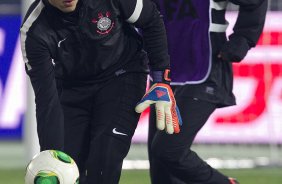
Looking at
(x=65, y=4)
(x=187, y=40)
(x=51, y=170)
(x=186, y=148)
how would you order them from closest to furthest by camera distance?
(x=51, y=170), (x=65, y=4), (x=186, y=148), (x=187, y=40)

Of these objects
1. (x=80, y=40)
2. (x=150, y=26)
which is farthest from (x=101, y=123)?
(x=150, y=26)

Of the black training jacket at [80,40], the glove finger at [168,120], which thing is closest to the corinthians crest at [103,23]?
the black training jacket at [80,40]

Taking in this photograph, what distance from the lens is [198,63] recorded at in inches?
273

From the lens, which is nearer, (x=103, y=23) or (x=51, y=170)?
(x=51, y=170)

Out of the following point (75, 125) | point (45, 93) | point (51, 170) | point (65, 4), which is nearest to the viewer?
point (51, 170)

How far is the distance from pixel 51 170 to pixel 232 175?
14.8ft

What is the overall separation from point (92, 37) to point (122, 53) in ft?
1.05

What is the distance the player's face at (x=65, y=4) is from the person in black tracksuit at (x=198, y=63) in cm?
112

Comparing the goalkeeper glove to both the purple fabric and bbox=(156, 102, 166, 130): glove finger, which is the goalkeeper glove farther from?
the purple fabric

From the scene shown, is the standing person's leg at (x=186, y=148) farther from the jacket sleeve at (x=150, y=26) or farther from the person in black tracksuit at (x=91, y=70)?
the jacket sleeve at (x=150, y=26)

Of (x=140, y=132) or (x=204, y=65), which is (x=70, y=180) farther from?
(x=140, y=132)

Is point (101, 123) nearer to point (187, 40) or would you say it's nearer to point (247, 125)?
point (187, 40)

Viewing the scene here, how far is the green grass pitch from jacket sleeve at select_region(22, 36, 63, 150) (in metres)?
3.42

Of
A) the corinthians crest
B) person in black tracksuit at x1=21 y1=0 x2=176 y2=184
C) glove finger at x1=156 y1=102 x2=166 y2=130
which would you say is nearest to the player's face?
person in black tracksuit at x1=21 y1=0 x2=176 y2=184
